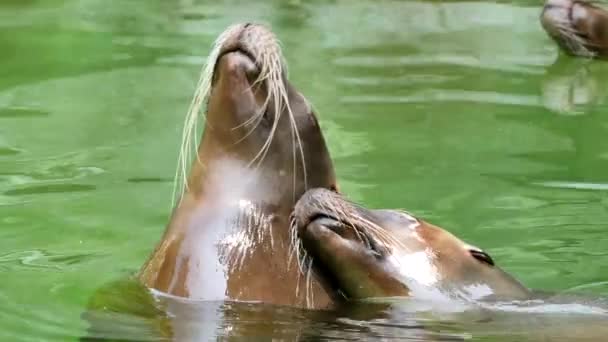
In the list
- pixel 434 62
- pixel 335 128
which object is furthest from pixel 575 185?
pixel 434 62

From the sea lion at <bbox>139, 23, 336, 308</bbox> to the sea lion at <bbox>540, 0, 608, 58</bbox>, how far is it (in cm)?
580

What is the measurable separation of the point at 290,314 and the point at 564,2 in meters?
6.73

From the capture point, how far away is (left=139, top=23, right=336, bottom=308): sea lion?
4.23 metres

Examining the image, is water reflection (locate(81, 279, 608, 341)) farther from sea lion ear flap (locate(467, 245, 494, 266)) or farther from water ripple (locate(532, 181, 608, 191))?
water ripple (locate(532, 181, 608, 191))

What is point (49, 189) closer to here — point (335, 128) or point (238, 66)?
point (335, 128)

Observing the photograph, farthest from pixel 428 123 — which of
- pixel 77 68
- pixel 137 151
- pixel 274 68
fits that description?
pixel 274 68

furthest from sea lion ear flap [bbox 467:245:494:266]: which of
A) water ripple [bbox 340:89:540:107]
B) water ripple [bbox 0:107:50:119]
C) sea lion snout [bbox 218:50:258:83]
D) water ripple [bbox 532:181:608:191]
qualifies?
water ripple [bbox 0:107:50:119]

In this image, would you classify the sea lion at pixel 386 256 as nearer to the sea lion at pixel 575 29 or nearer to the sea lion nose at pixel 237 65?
the sea lion nose at pixel 237 65

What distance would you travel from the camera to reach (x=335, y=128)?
7.49m

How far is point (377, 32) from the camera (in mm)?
10680

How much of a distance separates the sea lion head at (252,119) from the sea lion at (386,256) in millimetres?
159

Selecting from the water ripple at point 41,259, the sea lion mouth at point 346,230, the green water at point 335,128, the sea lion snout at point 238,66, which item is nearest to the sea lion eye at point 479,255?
the sea lion mouth at point 346,230

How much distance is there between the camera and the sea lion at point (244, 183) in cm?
423

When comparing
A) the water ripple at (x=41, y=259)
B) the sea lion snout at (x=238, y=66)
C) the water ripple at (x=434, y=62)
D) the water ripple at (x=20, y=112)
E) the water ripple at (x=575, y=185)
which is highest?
the sea lion snout at (x=238, y=66)
